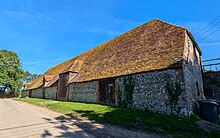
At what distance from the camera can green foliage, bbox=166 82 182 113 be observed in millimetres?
9734

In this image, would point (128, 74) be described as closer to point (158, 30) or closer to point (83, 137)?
point (158, 30)

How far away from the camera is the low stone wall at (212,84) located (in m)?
14.3

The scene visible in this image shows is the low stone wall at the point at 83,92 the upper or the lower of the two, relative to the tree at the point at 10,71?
lower

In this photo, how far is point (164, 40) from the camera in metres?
13.3

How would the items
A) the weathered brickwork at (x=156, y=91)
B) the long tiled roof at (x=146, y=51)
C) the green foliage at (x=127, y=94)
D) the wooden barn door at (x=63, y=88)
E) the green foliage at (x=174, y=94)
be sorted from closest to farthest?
1. the green foliage at (x=174, y=94)
2. the weathered brickwork at (x=156, y=91)
3. the long tiled roof at (x=146, y=51)
4. the green foliage at (x=127, y=94)
5. the wooden barn door at (x=63, y=88)

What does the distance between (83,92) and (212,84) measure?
42.1 feet

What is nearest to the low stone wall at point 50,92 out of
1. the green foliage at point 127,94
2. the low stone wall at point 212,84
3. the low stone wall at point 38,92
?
the low stone wall at point 38,92

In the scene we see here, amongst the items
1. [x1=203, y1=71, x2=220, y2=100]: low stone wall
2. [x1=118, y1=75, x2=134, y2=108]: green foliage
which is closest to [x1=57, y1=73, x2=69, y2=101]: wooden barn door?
[x1=118, y1=75, x2=134, y2=108]: green foliage

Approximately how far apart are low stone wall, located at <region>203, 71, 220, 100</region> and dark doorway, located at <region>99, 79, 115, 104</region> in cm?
882

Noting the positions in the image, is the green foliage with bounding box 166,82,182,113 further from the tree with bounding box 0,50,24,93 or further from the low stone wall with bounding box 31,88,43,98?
the tree with bounding box 0,50,24,93

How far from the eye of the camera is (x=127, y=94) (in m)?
12.6

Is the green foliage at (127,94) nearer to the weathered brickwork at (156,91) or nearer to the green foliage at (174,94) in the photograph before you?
the weathered brickwork at (156,91)

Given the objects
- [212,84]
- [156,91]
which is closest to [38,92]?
[156,91]

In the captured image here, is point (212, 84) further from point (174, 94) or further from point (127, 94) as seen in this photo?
point (127, 94)
